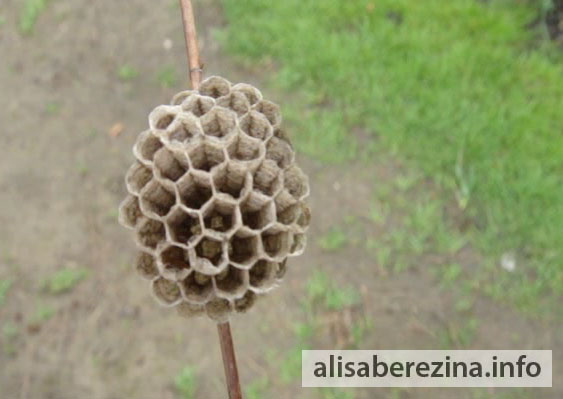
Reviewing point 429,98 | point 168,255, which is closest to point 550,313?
point 429,98

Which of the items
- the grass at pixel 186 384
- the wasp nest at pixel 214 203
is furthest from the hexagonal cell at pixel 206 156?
the grass at pixel 186 384

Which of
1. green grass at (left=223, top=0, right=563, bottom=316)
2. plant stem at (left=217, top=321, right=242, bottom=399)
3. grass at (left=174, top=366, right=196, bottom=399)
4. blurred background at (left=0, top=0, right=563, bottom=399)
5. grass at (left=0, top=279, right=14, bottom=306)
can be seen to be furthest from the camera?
green grass at (left=223, top=0, right=563, bottom=316)

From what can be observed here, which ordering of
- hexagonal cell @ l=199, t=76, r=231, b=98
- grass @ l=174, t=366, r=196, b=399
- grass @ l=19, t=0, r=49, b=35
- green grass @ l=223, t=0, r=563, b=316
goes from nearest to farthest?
hexagonal cell @ l=199, t=76, r=231, b=98 → grass @ l=174, t=366, r=196, b=399 → green grass @ l=223, t=0, r=563, b=316 → grass @ l=19, t=0, r=49, b=35

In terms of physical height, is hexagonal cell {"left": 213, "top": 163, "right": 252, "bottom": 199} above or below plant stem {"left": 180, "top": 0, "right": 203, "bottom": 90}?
below

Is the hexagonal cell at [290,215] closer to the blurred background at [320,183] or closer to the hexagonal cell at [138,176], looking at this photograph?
the hexagonal cell at [138,176]

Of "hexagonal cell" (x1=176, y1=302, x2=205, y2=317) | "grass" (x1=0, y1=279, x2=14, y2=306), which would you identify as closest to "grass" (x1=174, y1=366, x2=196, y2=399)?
"grass" (x1=0, y1=279, x2=14, y2=306)

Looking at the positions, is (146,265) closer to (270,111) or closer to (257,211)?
(257,211)

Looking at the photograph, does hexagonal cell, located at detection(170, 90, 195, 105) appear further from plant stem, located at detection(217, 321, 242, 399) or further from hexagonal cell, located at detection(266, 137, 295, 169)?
plant stem, located at detection(217, 321, 242, 399)
